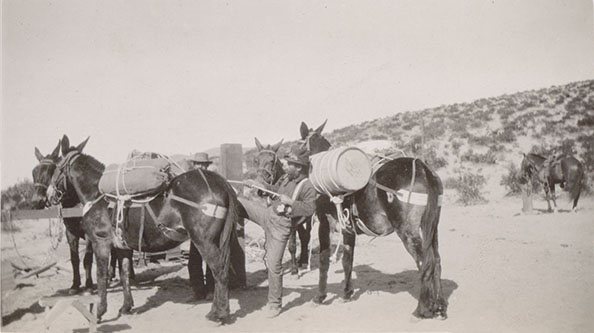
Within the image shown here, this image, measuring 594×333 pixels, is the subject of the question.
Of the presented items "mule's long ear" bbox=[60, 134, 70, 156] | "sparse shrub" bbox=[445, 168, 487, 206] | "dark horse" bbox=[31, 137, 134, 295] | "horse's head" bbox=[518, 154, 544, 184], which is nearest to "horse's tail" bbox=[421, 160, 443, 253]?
"dark horse" bbox=[31, 137, 134, 295]

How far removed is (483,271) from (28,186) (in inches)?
294

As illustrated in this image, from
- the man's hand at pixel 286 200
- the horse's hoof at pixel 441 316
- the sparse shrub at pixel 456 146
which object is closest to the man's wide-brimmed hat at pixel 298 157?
the man's hand at pixel 286 200

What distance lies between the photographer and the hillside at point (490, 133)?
16672mm

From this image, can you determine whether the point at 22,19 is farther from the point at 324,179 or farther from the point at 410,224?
the point at 410,224

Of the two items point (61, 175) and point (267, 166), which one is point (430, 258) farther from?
point (61, 175)

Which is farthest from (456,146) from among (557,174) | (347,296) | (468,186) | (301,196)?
(301,196)

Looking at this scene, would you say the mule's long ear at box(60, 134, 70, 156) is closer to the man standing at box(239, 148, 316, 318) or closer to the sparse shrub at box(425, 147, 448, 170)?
the man standing at box(239, 148, 316, 318)

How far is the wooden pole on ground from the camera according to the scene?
6.72 meters

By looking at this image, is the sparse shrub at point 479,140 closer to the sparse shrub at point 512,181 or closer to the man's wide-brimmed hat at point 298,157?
the sparse shrub at point 512,181

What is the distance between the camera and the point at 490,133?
847 inches

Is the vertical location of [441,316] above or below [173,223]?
below

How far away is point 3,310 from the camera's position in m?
5.73

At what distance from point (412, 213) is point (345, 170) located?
94 centimetres

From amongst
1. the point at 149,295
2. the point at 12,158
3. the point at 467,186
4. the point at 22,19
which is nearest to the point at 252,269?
the point at 149,295
